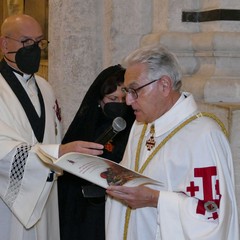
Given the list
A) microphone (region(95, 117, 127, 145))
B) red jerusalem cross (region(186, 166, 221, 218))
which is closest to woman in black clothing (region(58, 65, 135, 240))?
microphone (region(95, 117, 127, 145))

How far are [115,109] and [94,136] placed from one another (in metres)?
0.23

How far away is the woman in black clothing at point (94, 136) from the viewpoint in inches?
145

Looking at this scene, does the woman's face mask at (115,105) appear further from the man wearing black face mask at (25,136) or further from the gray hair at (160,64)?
the gray hair at (160,64)

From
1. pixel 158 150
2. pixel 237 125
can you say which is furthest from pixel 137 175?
pixel 237 125

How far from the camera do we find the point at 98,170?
254 centimetres

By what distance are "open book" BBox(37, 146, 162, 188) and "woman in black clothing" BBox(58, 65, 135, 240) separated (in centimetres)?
104

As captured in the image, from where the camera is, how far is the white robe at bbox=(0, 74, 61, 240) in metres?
3.54

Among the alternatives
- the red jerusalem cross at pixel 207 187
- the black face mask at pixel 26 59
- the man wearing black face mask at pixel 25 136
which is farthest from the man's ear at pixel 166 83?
the black face mask at pixel 26 59

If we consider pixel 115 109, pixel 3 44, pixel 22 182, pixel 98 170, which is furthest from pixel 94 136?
pixel 98 170

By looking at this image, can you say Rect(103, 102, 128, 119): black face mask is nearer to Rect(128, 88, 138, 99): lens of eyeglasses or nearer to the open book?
Rect(128, 88, 138, 99): lens of eyeglasses

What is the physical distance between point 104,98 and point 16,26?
2.10ft

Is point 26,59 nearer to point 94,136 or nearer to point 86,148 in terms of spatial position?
point 94,136

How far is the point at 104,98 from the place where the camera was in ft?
12.3

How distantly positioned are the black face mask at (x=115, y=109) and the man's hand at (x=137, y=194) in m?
1.16
